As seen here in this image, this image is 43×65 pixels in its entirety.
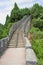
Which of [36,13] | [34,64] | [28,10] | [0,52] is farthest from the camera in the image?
[28,10]

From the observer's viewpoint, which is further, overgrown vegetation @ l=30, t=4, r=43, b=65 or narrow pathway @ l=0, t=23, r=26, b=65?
overgrown vegetation @ l=30, t=4, r=43, b=65

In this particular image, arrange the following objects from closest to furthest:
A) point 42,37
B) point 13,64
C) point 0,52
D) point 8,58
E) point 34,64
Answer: point 34,64, point 13,64, point 8,58, point 0,52, point 42,37

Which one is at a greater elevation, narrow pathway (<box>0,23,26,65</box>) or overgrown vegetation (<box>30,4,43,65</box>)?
overgrown vegetation (<box>30,4,43,65</box>)

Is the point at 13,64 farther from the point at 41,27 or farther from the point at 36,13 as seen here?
the point at 36,13

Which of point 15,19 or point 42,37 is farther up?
point 15,19

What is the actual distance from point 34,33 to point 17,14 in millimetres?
26522

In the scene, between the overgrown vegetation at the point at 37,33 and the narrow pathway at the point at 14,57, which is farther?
the overgrown vegetation at the point at 37,33

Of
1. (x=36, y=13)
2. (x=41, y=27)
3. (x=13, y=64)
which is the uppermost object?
(x=36, y=13)

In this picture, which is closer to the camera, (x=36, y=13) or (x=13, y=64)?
(x=13, y=64)

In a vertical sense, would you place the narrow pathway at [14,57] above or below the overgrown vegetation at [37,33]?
below

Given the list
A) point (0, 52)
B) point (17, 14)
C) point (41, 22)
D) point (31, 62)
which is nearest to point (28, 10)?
point (17, 14)

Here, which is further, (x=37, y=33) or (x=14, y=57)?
(x=37, y=33)

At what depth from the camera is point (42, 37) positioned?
32.9 metres

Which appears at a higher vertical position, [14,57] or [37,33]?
[37,33]
